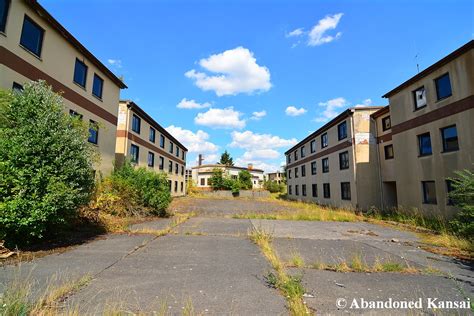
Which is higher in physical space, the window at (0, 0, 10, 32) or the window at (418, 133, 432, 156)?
the window at (0, 0, 10, 32)

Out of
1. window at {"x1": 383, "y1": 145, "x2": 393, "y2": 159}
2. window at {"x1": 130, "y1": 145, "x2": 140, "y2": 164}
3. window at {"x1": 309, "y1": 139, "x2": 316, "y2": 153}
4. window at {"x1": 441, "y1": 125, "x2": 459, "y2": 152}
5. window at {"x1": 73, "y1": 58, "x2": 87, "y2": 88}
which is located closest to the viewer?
window at {"x1": 441, "y1": 125, "x2": 459, "y2": 152}

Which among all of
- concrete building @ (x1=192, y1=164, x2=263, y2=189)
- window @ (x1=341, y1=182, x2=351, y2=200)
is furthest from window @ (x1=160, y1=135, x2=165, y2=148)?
concrete building @ (x1=192, y1=164, x2=263, y2=189)

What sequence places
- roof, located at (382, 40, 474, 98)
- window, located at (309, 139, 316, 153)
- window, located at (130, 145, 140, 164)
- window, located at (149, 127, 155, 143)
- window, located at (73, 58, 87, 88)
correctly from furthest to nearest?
window, located at (309, 139, 316, 153)
window, located at (149, 127, 155, 143)
window, located at (130, 145, 140, 164)
window, located at (73, 58, 87, 88)
roof, located at (382, 40, 474, 98)

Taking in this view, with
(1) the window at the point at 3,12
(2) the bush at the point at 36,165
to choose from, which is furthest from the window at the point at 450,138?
(1) the window at the point at 3,12

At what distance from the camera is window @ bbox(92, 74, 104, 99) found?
51.9 ft

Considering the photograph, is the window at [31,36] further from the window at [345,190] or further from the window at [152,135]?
the window at [345,190]

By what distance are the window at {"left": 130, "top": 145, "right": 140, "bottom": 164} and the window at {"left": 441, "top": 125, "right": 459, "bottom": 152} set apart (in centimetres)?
2312

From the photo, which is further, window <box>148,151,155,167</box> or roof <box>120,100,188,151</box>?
window <box>148,151,155,167</box>

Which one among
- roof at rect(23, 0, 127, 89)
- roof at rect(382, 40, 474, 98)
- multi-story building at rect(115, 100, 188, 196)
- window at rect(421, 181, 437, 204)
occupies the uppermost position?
roof at rect(23, 0, 127, 89)

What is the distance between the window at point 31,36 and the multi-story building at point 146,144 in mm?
10180

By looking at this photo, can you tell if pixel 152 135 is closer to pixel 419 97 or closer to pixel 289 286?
pixel 419 97

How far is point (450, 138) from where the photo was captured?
13.0 meters

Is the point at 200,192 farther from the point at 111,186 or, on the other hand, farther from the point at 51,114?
the point at 51,114

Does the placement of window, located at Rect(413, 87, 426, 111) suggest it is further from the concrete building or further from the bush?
the concrete building
